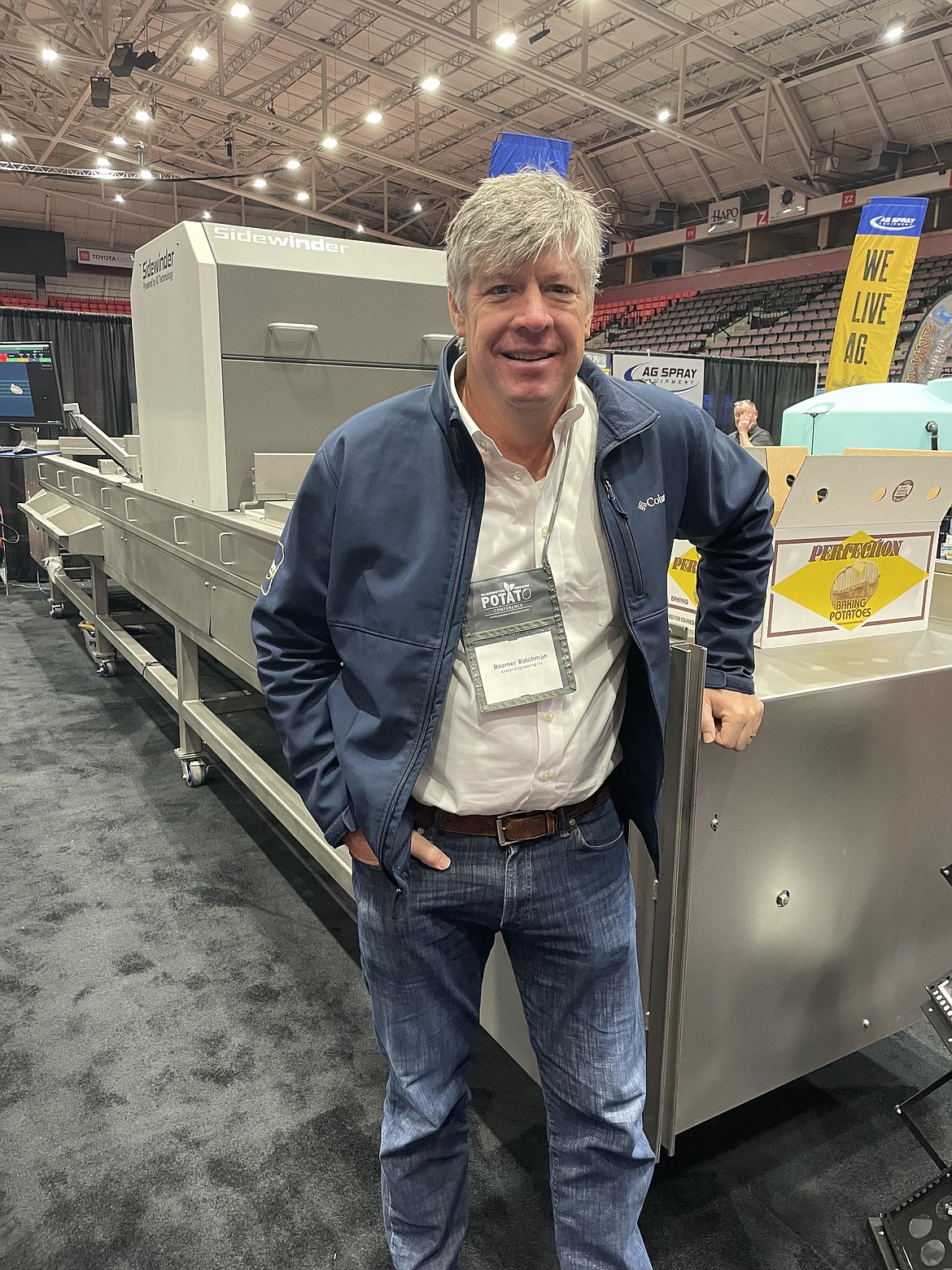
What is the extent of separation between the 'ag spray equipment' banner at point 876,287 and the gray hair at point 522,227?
558cm

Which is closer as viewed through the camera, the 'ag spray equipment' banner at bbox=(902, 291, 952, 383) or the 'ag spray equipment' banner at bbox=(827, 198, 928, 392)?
the 'ag spray equipment' banner at bbox=(827, 198, 928, 392)

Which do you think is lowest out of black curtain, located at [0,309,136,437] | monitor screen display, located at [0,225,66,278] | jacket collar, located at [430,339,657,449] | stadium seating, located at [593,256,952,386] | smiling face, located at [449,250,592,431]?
jacket collar, located at [430,339,657,449]

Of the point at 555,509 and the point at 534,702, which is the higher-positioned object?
the point at 555,509

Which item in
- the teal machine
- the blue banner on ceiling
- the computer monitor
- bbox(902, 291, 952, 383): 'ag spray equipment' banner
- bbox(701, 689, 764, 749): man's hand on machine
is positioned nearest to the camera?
bbox(701, 689, 764, 749): man's hand on machine

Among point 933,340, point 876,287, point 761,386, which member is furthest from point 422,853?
point 761,386

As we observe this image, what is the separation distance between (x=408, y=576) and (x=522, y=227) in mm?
379

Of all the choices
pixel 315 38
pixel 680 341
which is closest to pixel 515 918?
pixel 315 38

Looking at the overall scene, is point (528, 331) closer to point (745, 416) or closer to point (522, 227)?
point (522, 227)

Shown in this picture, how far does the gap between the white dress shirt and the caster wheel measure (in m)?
2.48

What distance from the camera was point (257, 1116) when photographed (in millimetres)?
1720

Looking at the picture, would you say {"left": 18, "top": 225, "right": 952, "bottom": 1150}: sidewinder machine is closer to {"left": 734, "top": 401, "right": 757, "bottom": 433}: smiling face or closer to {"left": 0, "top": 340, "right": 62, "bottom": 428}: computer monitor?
{"left": 734, "top": 401, "right": 757, "bottom": 433}: smiling face

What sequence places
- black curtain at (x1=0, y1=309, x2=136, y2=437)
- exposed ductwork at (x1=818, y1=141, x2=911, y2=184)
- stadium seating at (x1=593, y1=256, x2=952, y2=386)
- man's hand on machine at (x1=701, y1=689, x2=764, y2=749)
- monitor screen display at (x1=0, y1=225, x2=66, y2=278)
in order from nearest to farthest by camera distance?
man's hand on machine at (x1=701, y1=689, x2=764, y2=749) < black curtain at (x1=0, y1=309, x2=136, y2=437) < exposed ductwork at (x1=818, y1=141, x2=911, y2=184) < stadium seating at (x1=593, y1=256, x2=952, y2=386) < monitor screen display at (x1=0, y1=225, x2=66, y2=278)

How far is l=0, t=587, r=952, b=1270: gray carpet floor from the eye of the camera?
4.76 ft

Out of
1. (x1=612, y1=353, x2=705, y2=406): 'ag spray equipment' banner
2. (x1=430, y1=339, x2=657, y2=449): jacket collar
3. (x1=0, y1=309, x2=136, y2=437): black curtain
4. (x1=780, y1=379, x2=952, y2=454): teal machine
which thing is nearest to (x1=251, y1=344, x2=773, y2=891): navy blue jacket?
(x1=430, y1=339, x2=657, y2=449): jacket collar
